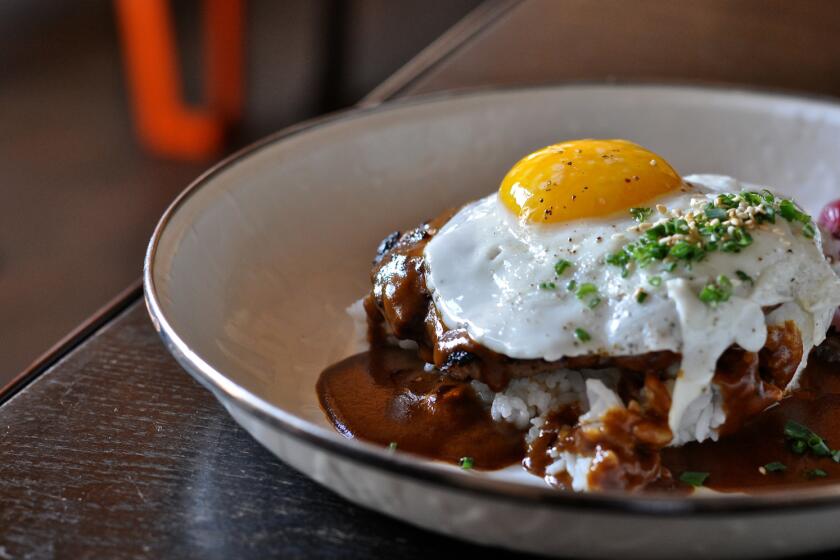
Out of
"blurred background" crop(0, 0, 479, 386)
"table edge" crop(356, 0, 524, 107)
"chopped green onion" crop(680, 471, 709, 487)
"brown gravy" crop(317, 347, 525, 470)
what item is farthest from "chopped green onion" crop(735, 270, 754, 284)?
"blurred background" crop(0, 0, 479, 386)

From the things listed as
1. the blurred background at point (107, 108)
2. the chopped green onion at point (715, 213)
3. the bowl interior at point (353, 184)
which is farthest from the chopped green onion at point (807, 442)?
the blurred background at point (107, 108)

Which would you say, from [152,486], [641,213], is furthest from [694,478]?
[152,486]

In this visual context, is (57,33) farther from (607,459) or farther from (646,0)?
(607,459)

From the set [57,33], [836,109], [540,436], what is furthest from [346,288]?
[57,33]

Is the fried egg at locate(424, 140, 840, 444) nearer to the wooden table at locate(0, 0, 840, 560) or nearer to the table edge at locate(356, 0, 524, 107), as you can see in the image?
the wooden table at locate(0, 0, 840, 560)

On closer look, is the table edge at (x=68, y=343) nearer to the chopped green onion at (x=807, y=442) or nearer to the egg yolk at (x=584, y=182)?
the egg yolk at (x=584, y=182)
